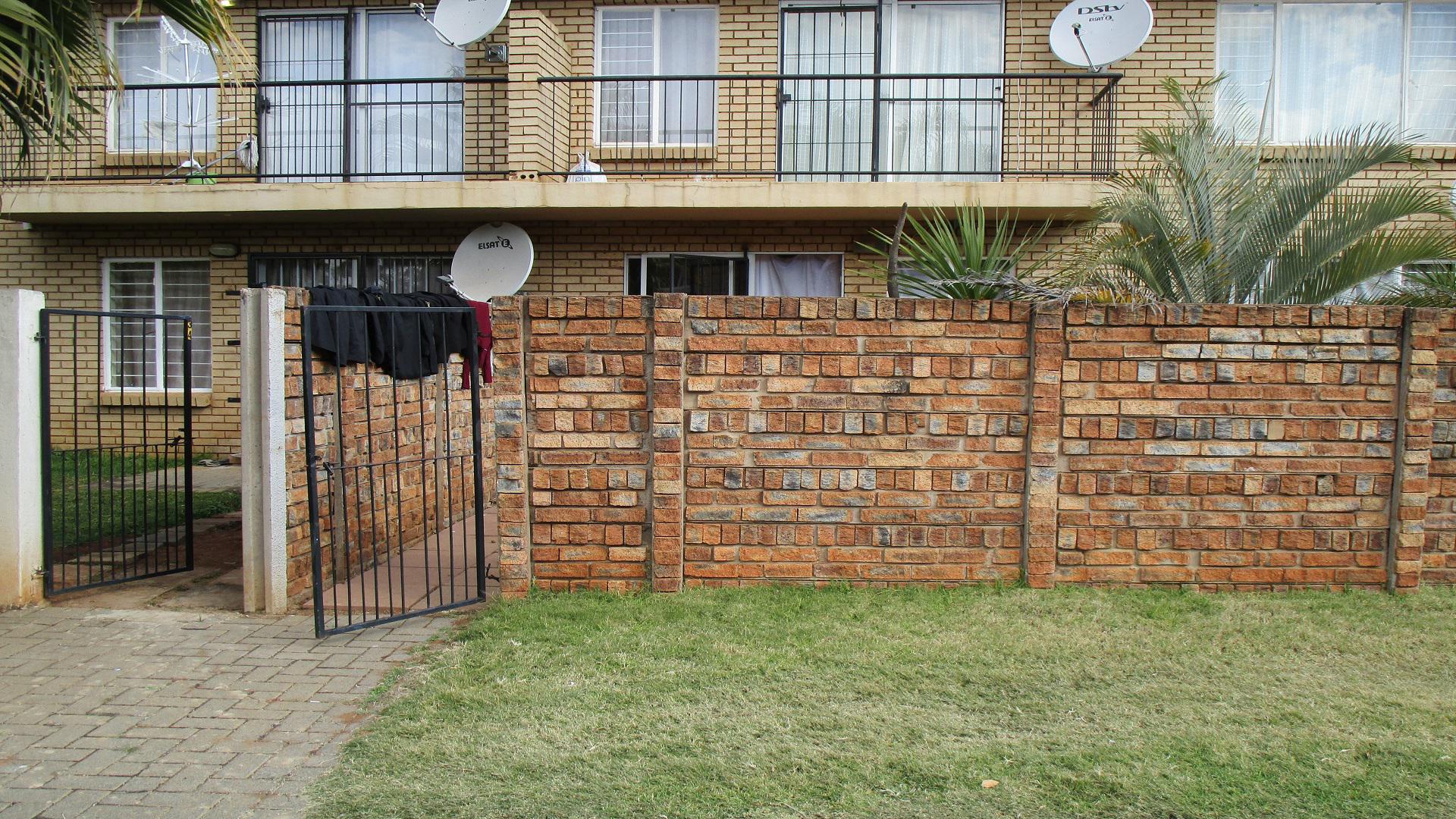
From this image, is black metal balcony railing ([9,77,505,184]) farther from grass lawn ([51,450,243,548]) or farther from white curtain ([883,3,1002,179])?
white curtain ([883,3,1002,179])

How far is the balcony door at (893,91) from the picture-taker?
11617 millimetres

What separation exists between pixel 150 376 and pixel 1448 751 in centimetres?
1364

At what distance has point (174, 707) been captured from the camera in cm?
446

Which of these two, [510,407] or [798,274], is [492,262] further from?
[510,407]

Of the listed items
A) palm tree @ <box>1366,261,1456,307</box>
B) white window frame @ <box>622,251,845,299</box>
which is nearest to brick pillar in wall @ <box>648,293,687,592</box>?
palm tree @ <box>1366,261,1456,307</box>

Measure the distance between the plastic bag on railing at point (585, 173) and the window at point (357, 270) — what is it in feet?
7.04

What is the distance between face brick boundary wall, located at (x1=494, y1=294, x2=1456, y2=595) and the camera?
570 cm

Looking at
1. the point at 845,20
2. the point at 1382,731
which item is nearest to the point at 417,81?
the point at 845,20

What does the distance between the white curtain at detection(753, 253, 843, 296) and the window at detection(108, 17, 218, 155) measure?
693 cm

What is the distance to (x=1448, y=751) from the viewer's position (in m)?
3.81

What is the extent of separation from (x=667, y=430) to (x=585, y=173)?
20.7 ft

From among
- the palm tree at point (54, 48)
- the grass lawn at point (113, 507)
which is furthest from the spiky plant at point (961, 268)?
the grass lawn at point (113, 507)

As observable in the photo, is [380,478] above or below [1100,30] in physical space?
below

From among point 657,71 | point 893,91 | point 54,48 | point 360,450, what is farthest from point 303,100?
point 54,48
